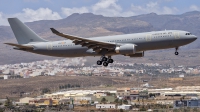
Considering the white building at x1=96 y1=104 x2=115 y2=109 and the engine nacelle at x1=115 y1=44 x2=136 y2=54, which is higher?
the engine nacelle at x1=115 y1=44 x2=136 y2=54

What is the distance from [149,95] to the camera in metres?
173

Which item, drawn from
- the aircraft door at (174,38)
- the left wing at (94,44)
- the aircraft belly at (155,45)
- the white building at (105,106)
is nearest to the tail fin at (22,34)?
the left wing at (94,44)

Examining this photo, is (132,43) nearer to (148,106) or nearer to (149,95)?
(148,106)

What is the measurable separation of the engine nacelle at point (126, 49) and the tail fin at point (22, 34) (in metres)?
13.8

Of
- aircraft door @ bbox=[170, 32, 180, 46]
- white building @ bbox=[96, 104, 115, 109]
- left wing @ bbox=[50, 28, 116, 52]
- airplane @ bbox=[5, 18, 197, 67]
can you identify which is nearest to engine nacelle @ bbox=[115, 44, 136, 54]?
airplane @ bbox=[5, 18, 197, 67]

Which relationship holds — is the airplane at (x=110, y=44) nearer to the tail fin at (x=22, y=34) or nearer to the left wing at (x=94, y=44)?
the left wing at (x=94, y=44)

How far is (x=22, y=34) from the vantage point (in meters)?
77.6

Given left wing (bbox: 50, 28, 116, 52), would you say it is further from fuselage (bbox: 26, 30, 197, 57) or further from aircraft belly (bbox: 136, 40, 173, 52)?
aircraft belly (bbox: 136, 40, 173, 52)

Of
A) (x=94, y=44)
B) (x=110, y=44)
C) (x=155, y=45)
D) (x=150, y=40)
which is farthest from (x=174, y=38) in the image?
(x=94, y=44)

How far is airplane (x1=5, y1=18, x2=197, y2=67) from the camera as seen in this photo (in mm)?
67312

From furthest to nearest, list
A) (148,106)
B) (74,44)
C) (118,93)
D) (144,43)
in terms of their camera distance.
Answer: (118,93), (148,106), (74,44), (144,43)

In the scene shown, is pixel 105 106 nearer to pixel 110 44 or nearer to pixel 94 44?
pixel 94 44

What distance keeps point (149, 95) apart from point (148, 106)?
33056 millimetres

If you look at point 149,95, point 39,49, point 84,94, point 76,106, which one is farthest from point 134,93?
point 39,49
